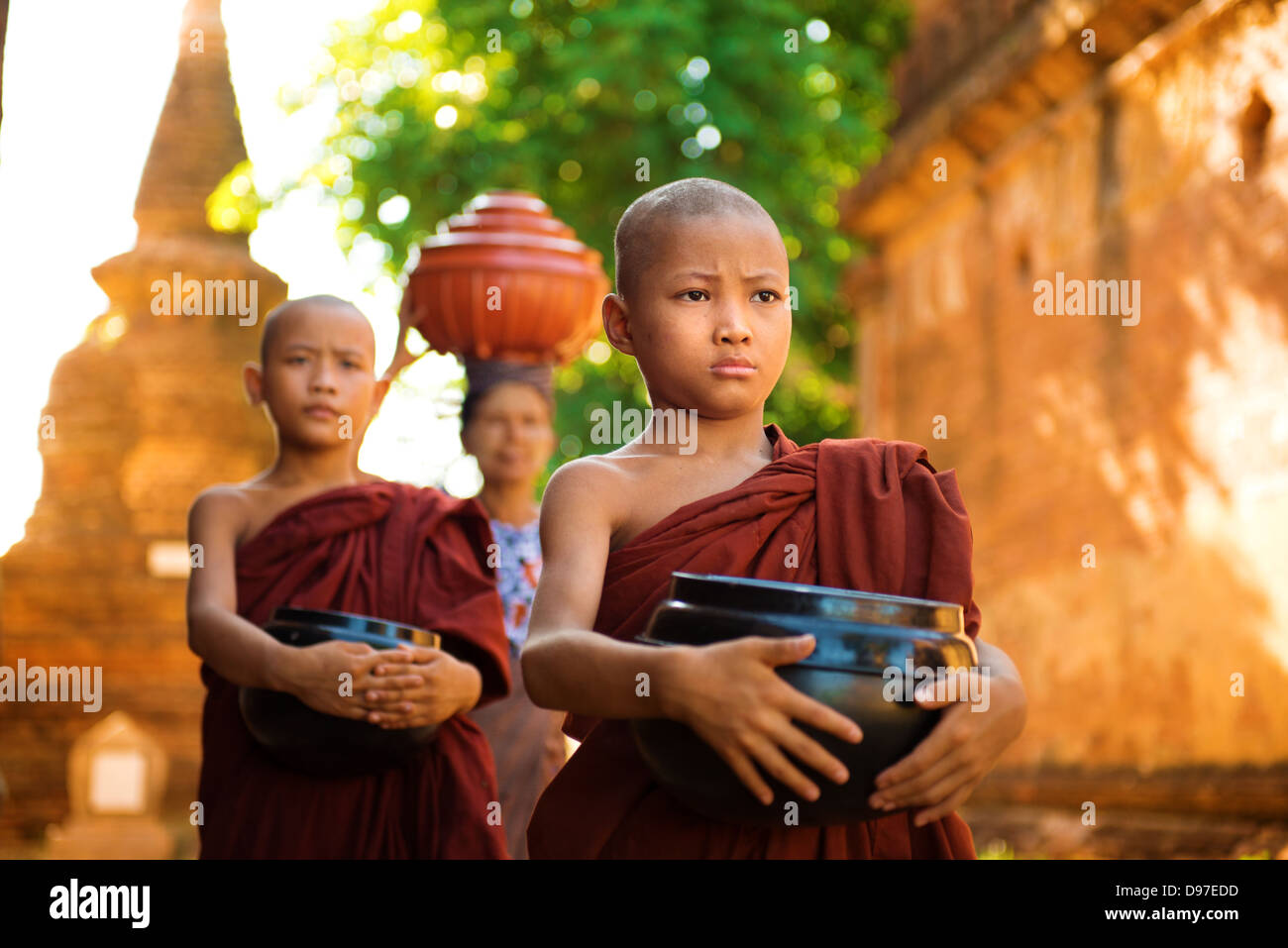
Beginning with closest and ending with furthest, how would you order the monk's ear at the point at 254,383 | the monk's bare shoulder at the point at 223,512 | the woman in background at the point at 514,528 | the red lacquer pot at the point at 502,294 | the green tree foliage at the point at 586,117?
the monk's bare shoulder at the point at 223,512 < the monk's ear at the point at 254,383 < the woman in background at the point at 514,528 < the red lacquer pot at the point at 502,294 < the green tree foliage at the point at 586,117

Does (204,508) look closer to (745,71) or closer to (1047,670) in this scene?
(1047,670)

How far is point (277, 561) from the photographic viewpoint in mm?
3699

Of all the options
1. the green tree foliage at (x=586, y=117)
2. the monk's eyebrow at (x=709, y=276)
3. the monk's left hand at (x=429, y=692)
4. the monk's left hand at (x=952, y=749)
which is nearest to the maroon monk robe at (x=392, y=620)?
the monk's left hand at (x=429, y=692)

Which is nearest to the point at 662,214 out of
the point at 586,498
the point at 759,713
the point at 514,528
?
the point at 586,498

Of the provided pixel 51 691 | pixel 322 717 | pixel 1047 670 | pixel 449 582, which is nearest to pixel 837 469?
pixel 322 717

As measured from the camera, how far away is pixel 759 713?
1.93 metres

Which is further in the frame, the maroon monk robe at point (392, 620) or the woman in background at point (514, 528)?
the woman in background at point (514, 528)

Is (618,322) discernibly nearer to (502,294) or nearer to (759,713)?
(759,713)

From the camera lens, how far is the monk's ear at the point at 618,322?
260 cm

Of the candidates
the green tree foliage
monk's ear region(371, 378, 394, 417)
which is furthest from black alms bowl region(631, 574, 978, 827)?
the green tree foliage

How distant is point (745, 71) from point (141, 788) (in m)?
7.51

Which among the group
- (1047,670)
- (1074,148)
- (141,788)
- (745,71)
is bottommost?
(141,788)

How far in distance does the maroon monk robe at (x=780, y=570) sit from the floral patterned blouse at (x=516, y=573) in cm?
265

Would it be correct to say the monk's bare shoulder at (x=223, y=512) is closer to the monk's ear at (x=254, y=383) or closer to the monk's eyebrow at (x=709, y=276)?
the monk's ear at (x=254, y=383)
